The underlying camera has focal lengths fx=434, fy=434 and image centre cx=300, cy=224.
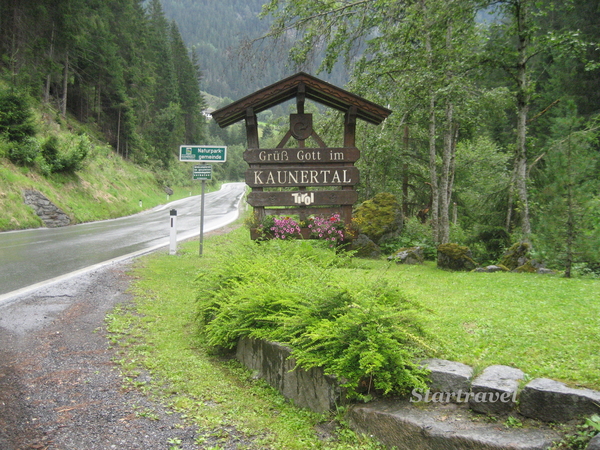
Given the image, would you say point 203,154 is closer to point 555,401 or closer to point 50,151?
point 555,401

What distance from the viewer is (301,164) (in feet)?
31.5

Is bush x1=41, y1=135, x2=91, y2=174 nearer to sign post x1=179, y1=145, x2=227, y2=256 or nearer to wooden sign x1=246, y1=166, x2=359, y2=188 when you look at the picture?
sign post x1=179, y1=145, x2=227, y2=256

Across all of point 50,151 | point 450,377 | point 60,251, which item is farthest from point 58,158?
point 450,377

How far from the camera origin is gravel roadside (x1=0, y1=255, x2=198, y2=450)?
3.07 m

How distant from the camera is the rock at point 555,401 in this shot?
2566 mm

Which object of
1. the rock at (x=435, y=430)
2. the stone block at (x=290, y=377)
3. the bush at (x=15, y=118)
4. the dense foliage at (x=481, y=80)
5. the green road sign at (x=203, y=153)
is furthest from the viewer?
the bush at (x=15, y=118)

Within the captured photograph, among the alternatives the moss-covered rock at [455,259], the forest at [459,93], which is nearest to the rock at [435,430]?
the forest at [459,93]

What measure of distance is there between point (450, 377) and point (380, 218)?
32.8ft

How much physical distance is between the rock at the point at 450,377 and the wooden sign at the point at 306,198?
6.56 m

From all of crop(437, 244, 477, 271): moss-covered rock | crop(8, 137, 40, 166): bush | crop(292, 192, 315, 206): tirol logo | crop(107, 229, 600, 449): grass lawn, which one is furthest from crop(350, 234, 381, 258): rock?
crop(8, 137, 40, 166): bush

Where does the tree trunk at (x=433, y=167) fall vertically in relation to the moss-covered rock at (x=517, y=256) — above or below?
above

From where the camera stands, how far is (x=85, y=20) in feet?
107

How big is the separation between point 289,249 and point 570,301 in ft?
13.5

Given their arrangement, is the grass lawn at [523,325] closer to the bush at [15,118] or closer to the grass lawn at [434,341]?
the grass lawn at [434,341]
